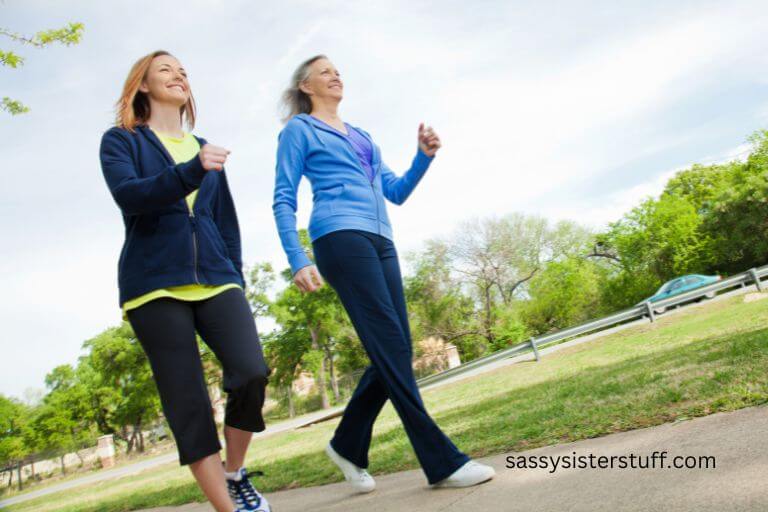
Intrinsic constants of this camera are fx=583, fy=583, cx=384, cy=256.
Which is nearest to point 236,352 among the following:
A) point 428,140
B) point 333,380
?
point 428,140

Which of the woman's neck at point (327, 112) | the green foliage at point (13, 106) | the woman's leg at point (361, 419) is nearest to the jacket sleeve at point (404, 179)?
the woman's neck at point (327, 112)

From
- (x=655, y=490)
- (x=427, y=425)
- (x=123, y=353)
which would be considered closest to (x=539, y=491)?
(x=655, y=490)

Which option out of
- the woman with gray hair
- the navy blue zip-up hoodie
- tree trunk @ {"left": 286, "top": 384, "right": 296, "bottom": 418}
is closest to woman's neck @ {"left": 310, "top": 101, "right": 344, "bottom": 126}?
the woman with gray hair

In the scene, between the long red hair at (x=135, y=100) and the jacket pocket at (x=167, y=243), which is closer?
the jacket pocket at (x=167, y=243)

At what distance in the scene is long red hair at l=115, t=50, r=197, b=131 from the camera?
2.77 metres

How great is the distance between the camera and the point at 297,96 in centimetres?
365

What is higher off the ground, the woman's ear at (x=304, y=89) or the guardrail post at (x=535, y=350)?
the woman's ear at (x=304, y=89)

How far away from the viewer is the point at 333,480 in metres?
3.95

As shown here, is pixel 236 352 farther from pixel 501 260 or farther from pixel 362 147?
pixel 501 260

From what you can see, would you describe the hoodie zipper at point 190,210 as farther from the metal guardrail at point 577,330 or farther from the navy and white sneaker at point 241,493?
the metal guardrail at point 577,330

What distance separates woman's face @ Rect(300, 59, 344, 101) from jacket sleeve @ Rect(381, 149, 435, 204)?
0.56 meters

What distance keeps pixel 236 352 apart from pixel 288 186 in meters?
1.01

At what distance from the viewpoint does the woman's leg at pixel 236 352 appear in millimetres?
2586

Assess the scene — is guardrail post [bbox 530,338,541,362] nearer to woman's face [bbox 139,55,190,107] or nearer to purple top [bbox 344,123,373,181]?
purple top [bbox 344,123,373,181]
